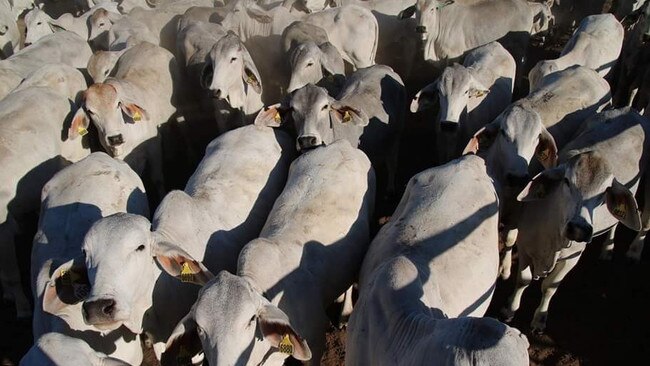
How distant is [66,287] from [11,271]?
246cm

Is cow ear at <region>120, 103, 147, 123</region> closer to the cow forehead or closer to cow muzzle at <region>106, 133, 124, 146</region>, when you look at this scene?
cow muzzle at <region>106, 133, 124, 146</region>

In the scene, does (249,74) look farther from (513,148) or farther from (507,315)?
(507,315)

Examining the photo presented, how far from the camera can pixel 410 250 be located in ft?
14.9

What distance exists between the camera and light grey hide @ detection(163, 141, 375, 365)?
140 inches

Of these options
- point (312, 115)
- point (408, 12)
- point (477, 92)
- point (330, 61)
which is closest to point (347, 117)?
point (312, 115)

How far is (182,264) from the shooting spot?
13.9 feet

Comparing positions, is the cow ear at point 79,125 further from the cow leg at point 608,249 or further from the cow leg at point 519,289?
the cow leg at point 608,249

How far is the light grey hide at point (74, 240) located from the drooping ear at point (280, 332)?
4.46 feet

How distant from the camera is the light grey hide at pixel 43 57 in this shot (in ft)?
26.2

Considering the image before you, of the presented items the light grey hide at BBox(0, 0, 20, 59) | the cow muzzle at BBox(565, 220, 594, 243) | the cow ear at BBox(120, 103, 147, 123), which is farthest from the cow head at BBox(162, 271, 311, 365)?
the light grey hide at BBox(0, 0, 20, 59)

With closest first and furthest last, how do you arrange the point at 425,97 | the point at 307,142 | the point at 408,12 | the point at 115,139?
the point at 307,142 → the point at 115,139 → the point at 425,97 → the point at 408,12

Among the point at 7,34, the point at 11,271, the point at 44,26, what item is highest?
the point at 44,26

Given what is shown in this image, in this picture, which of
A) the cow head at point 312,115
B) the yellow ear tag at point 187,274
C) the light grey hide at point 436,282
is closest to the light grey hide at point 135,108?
the cow head at point 312,115

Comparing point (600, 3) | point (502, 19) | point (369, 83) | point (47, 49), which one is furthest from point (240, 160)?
point (600, 3)
